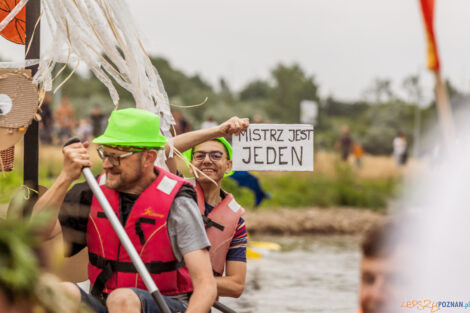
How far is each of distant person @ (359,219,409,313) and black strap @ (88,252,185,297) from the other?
5.31 ft

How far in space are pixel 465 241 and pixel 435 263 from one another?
0.07 m

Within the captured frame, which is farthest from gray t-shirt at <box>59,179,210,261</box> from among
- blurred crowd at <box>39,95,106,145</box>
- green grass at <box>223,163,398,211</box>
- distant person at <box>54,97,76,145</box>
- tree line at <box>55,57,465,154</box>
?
tree line at <box>55,57,465,154</box>

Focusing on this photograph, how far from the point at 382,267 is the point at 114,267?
183 cm

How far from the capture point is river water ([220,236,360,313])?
28.2ft

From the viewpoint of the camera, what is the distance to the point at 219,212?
427 cm

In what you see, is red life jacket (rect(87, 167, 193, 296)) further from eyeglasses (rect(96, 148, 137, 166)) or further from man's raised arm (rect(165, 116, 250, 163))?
man's raised arm (rect(165, 116, 250, 163))

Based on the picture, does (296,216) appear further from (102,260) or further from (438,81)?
(438,81)

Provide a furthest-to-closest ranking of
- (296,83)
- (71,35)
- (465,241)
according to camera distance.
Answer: (296,83) < (71,35) < (465,241)

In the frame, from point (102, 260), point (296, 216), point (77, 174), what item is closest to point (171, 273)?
point (102, 260)

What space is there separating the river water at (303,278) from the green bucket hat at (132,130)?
3844 millimetres

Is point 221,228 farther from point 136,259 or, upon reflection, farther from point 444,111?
point 444,111

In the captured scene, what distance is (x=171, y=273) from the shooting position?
337cm

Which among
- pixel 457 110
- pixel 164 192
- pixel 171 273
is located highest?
pixel 457 110

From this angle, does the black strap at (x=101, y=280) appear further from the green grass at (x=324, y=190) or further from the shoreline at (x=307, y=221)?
the green grass at (x=324, y=190)
